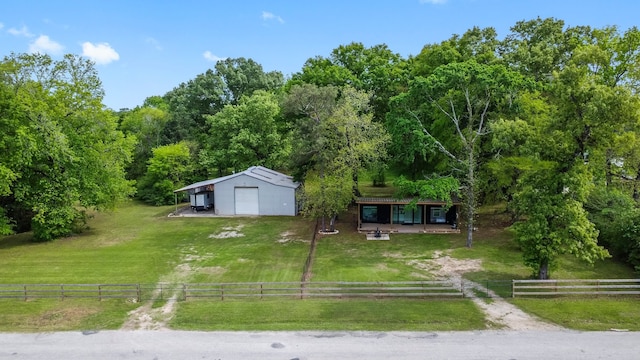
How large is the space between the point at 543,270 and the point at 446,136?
44.4 ft

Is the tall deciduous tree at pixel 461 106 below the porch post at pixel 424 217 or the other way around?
the other way around

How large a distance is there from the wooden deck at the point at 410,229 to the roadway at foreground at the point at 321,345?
52.3ft

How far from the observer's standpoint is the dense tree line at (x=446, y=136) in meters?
17.6

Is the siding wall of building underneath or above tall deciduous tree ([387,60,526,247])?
underneath

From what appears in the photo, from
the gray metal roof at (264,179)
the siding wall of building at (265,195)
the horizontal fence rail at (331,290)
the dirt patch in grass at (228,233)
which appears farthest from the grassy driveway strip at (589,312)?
the gray metal roof at (264,179)

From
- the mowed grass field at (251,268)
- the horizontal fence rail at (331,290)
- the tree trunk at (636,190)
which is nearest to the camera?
the mowed grass field at (251,268)

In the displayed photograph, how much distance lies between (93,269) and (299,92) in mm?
16611

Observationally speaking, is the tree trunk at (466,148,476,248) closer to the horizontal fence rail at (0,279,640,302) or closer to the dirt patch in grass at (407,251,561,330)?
the dirt patch in grass at (407,251,561,330)

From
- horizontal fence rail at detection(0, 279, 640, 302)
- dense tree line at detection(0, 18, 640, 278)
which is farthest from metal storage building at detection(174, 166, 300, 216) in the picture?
horizontal fence rail at detection(0, 279, 640, 302)

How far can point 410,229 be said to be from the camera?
3053 centimetres

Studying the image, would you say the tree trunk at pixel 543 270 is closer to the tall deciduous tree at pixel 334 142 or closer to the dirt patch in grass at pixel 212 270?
the tall deciduous tree at pixel 334 142

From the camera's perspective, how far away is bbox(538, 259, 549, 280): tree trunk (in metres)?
18.6

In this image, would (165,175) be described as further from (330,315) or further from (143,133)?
(330,315)

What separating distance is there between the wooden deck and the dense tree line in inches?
67.1
